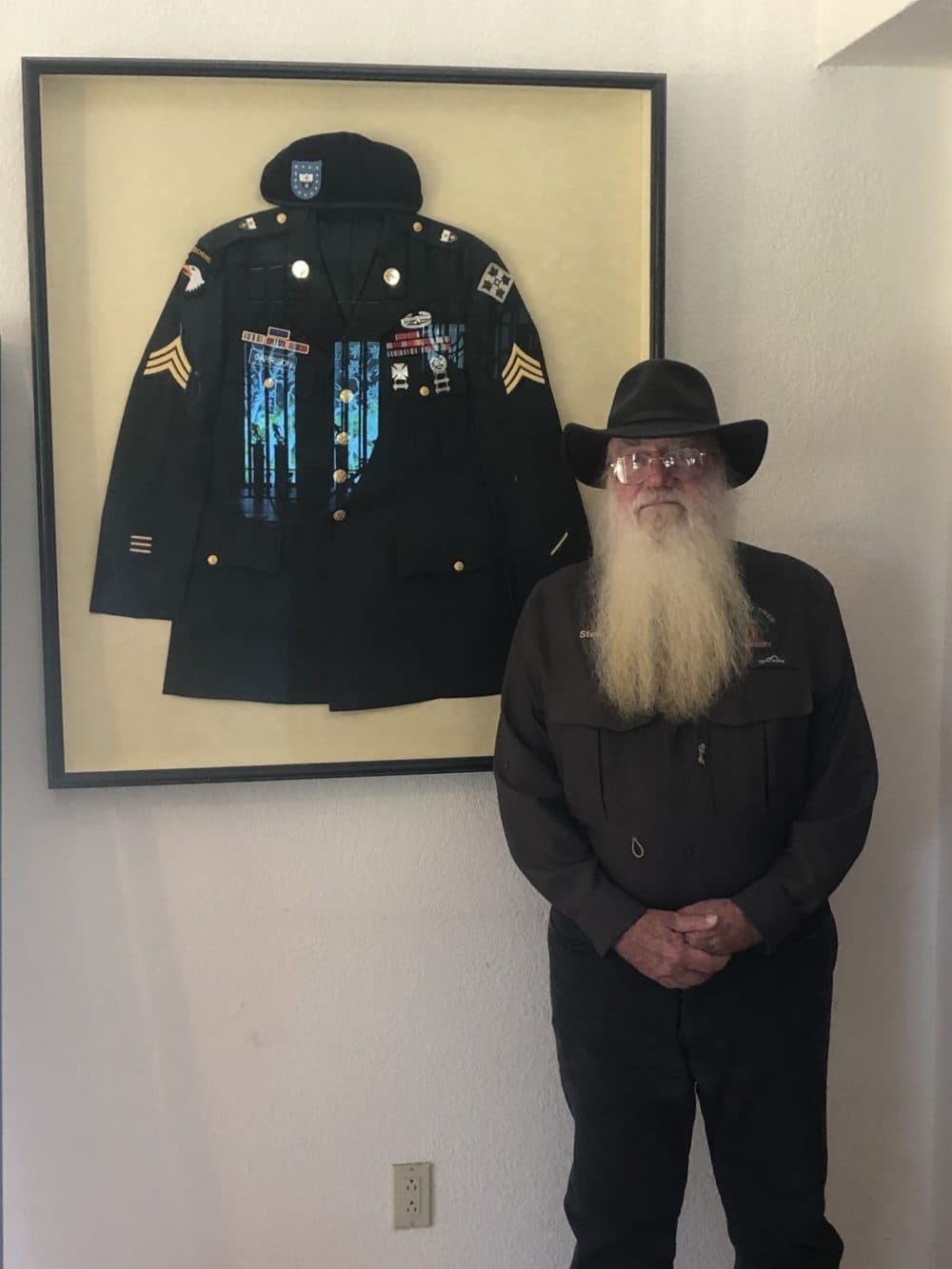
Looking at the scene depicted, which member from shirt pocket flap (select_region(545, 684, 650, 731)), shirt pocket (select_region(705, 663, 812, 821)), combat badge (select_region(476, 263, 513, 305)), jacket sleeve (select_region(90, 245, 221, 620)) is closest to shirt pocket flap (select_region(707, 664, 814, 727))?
shirt pocket (select_region(705, 663, 812, 821))

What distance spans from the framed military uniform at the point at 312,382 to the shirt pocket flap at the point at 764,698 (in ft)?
1.25

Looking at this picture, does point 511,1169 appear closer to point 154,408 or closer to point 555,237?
point 154,408

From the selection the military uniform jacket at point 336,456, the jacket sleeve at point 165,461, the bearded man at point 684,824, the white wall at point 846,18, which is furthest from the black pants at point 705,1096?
the white wall at point 846,18

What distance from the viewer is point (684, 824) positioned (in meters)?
1.48

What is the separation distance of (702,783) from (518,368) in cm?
69

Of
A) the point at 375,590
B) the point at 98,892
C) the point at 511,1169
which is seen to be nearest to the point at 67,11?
the point at 375,590

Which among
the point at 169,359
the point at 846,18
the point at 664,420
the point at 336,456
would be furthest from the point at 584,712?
the point at 846,18

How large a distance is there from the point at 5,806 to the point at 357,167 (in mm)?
1101

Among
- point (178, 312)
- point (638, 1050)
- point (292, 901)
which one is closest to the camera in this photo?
point (638, 1050)

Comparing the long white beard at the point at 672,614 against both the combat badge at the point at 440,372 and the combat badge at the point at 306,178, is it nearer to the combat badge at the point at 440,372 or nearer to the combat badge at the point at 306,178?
the combat badge at the point at 440,372

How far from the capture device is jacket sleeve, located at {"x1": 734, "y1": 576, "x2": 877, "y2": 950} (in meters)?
1.46

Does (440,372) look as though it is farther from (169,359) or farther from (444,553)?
(169,359)

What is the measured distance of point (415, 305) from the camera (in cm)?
167

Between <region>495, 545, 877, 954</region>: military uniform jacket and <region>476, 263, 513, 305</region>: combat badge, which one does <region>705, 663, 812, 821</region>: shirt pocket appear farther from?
<region>476, 263, 513, 305</region>: combat badge
